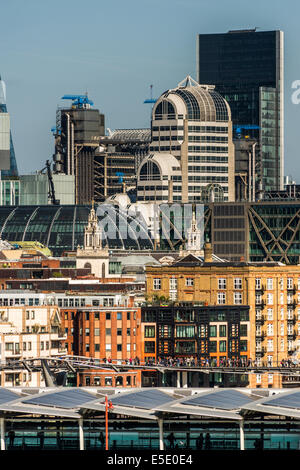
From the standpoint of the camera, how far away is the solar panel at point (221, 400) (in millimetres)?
106688

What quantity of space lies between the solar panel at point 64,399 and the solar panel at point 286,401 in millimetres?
10058

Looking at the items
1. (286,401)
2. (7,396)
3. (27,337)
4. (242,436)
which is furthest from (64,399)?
(27,337)

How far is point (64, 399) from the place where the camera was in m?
109

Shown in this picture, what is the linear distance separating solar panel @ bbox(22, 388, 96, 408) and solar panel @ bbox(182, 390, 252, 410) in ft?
18.8

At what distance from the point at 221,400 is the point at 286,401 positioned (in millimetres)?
3898

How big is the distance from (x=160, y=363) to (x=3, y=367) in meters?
33.0

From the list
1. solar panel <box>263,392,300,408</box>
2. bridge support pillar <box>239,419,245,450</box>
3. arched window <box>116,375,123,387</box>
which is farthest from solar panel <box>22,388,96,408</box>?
arched window <box>116,375,123,387</box>

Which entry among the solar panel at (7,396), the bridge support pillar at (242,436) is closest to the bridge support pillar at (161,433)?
the bridge support pillar at (242,436)

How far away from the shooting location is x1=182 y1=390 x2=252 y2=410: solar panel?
107 meters

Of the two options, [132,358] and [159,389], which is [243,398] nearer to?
[159,389]

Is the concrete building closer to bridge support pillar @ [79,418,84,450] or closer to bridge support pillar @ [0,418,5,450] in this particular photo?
bridge support pillar @ [0,418,5,450]

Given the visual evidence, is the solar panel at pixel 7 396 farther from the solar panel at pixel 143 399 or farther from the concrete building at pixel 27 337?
the concrete building at pixel 27 337
